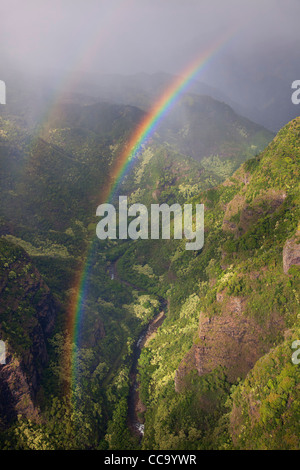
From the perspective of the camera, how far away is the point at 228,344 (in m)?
49.0

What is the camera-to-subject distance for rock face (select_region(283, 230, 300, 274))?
46.3 metres

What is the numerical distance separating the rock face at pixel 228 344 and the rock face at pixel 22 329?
2113 cm

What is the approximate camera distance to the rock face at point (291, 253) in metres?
46.3

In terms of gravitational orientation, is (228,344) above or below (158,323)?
below

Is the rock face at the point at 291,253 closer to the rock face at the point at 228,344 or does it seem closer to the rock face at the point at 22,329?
the rock face at the point at 228,344

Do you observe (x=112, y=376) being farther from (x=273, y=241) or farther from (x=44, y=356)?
(x=273, y=241)

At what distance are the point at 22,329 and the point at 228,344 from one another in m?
30.3

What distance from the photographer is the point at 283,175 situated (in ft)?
196

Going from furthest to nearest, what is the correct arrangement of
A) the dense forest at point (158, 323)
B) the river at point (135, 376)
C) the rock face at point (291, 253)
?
the river at point (135, 376) < the rock face at point (291, 253) < the dense forest at point (158, 323)

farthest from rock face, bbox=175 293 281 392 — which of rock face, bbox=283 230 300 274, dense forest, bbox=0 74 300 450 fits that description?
rock face, bbox=283 230 300 274

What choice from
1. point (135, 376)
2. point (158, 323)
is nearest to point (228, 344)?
point (135, 376)

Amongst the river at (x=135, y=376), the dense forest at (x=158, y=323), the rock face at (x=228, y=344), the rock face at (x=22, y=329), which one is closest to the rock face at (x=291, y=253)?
the dense forest at (x=158, y=323)

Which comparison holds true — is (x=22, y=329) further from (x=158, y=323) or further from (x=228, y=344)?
(x=228, y=344)
